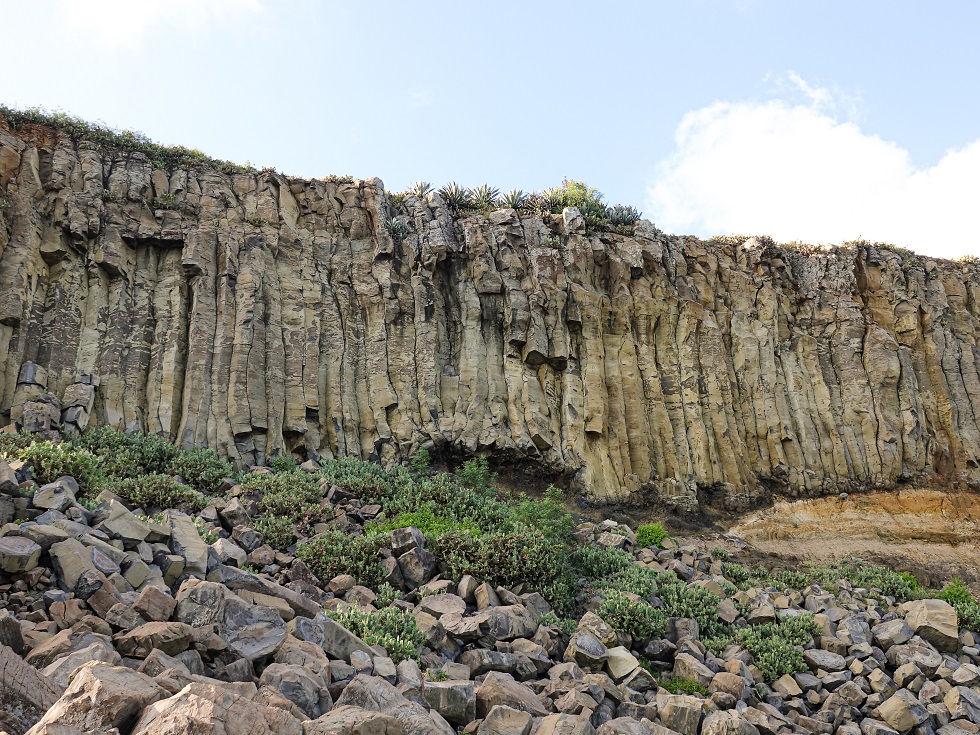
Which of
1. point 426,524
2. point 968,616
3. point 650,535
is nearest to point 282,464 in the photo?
point 426,524

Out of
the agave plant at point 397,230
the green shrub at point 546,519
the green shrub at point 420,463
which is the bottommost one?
the green shrub at point 546,519

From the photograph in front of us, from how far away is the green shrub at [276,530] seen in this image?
12.6m

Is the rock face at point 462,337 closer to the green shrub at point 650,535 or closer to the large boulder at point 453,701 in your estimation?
the green shrub at point 650,535

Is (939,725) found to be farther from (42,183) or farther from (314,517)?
(42,183)

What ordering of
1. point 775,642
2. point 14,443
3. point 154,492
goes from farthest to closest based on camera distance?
point 14,443, point 154,492, point 775,642

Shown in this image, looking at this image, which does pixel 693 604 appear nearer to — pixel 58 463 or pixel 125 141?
pixel 58 463

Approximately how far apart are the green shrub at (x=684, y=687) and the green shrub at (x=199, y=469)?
9.31 metres

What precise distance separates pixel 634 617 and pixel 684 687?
5.24 feet

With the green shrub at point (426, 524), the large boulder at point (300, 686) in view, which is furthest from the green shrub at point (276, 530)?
the large boulder at point (300, 686)

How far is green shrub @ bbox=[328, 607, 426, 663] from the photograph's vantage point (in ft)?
30.8

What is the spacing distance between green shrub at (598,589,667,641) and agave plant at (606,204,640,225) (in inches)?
555

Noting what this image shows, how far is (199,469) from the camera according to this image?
14.8 metres

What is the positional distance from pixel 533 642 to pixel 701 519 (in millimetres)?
9942

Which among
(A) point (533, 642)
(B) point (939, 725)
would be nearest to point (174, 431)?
(A) point (533, 642)
